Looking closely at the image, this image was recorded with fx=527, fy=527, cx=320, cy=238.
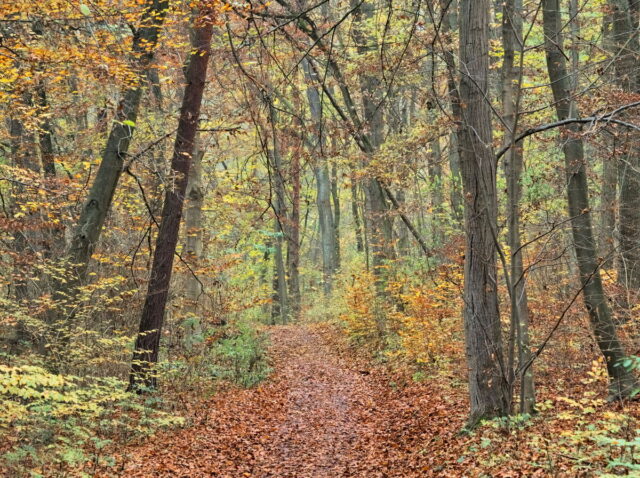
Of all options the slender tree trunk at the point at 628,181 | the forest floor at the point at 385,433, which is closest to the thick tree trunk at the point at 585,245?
the forest floor at the point at 385,433

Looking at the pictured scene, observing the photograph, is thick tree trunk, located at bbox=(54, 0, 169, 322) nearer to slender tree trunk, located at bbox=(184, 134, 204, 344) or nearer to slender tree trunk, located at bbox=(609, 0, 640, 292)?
slender tree trunk, located at bbox=(184, 134, 204, 344)

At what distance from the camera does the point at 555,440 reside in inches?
218

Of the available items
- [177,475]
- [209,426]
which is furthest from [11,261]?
[177,475]

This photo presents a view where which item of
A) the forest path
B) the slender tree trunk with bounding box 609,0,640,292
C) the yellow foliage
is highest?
the slender tree trunk with bounding box 609,0,640,292

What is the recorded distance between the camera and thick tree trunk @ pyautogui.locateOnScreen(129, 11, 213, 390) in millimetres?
9711

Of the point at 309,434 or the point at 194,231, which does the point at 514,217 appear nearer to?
the point at 309,434

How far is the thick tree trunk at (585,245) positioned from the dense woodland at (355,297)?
0.12 feet

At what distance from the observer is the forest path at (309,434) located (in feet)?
22.8

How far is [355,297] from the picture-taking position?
15.6m

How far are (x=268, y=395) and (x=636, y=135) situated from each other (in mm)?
8074

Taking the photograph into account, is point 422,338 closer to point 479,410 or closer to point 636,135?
point 479,410

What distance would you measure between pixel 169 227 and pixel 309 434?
4.64m

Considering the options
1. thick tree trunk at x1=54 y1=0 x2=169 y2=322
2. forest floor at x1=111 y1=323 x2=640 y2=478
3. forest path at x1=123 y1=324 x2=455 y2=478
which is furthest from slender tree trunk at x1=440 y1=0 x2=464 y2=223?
thick tree trunk at x1=54 y1=0 x2=169 y2=322

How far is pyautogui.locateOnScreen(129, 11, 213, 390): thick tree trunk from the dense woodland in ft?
0.14
